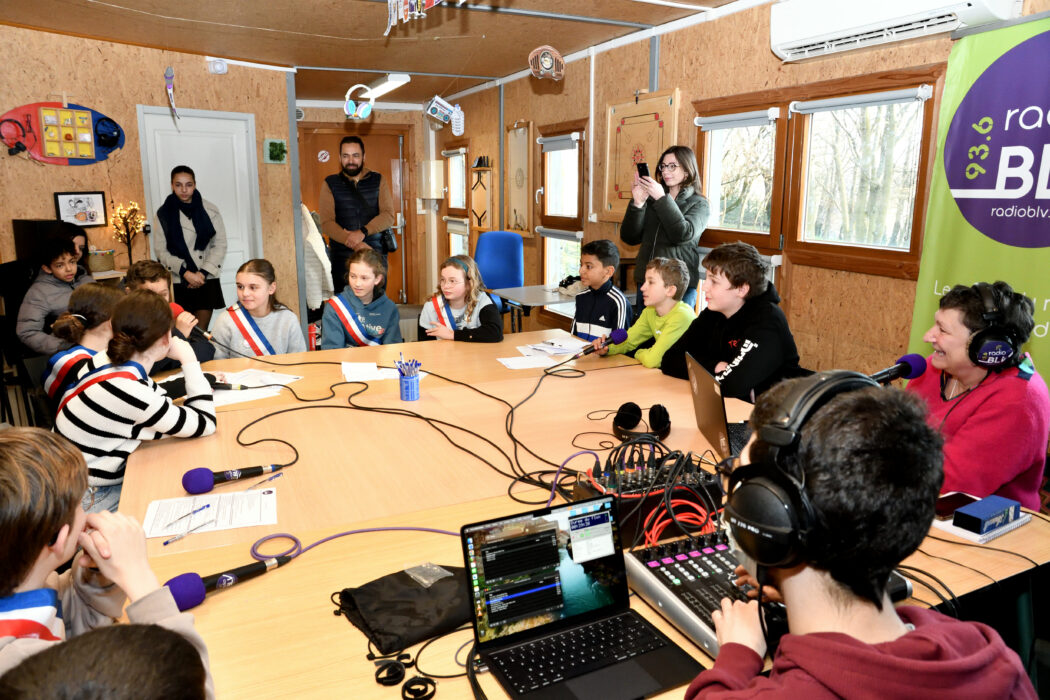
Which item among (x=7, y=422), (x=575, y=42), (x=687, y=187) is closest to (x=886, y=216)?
(x=687, y=187)

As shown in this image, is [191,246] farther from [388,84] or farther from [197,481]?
[197,481]

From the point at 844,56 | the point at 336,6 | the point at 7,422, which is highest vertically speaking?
the point at 336,6

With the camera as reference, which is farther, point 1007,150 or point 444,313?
point 444,313

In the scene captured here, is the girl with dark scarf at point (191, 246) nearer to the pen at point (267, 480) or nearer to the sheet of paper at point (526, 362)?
the sheet of paper at point (526, 362)

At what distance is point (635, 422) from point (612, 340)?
1.01 metres

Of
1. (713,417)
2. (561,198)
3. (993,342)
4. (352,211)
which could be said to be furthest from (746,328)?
(352,211)

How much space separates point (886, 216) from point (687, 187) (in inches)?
48.1

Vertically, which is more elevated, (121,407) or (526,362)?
(121,407)

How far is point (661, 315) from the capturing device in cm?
342

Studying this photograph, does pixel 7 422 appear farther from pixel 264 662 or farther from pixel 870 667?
pixel 870 667

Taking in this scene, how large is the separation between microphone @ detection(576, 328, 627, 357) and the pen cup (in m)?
0.91

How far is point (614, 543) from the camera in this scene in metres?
1.29

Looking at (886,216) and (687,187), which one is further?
(687,187)

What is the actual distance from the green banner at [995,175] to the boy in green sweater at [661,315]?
1.09 metres
